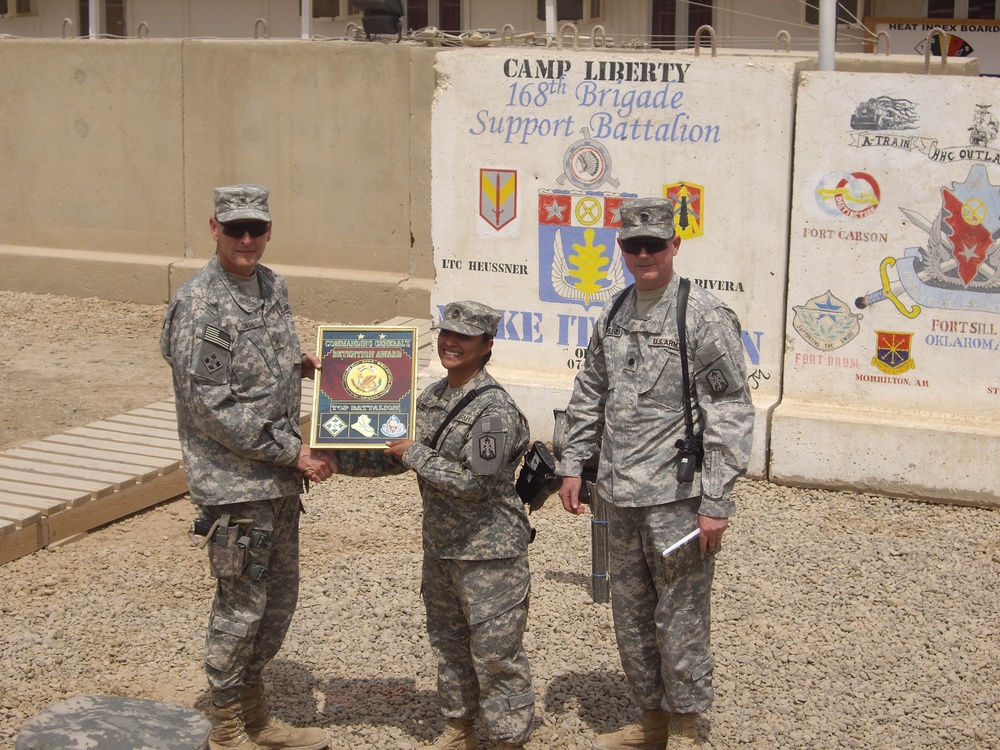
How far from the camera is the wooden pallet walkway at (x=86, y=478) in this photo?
6602mm

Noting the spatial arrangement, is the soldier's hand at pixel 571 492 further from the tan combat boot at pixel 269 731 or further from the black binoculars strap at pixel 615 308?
the tan combat boot at pixel 269 731

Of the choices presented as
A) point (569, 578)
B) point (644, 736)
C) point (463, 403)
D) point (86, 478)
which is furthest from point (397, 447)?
point (86, 478)

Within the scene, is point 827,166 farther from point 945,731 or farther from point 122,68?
point 122,68

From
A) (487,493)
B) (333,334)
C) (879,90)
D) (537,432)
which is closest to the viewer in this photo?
(487,493)

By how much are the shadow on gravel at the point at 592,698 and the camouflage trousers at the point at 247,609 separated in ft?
3.84

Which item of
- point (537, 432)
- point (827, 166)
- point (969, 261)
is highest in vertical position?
point (827, 166)

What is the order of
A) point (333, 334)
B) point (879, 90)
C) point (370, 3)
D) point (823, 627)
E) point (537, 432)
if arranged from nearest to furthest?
point (333, 334)
point (823, 627)
point (879, 90)
point (537, 432)
point (370, 3)

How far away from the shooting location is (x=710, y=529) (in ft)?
14.4

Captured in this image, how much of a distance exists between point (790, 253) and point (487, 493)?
3658 mm

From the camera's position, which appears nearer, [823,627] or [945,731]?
[945,731]

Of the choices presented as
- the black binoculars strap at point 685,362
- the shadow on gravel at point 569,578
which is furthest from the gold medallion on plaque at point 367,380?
the shadow on gravel at point 569,578

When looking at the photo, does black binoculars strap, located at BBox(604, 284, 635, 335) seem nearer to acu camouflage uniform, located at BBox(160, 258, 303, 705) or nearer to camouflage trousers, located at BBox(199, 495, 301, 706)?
acu camouflage uniform, located at BBox(160, 258, 303, 705)

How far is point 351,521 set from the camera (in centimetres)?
712

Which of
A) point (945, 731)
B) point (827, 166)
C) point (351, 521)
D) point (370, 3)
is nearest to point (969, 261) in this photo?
point (827, 166)
